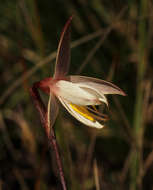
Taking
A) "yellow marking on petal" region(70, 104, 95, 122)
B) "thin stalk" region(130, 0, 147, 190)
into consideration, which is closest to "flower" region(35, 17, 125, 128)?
"yellow marking on petal" region(70, 104, 95, 122)

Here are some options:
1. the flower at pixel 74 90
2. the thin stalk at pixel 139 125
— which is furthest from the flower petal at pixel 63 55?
the thin stalk at pixel 139 125

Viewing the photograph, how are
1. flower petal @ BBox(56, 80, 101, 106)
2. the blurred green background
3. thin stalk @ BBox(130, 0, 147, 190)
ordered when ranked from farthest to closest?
the blurred green background < thin stalk @ BBox(130, 0, 147, 190) < flower petal @ BBox(56, 80, 101, 106)

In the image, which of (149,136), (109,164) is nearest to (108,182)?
(109,164)

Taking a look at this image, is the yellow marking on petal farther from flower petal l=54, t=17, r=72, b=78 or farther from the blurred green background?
the blurred green background

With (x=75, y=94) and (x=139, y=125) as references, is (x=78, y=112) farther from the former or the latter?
(x=139, y=125)

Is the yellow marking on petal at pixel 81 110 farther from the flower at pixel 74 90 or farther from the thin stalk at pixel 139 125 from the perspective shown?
the thin stalk at pixel 139 125

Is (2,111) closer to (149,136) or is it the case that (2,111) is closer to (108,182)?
(108,182)

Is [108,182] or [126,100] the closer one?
[108,182]
